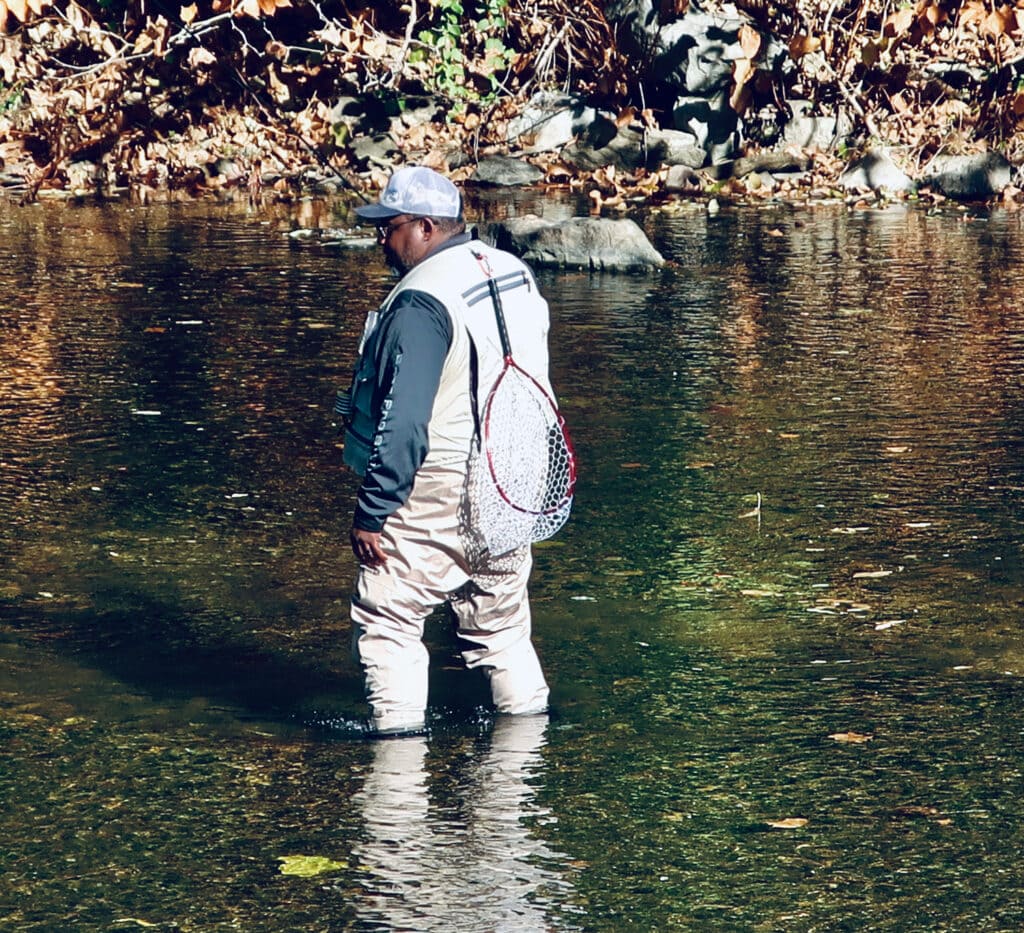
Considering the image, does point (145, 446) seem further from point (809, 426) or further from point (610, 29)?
point (610, 29)

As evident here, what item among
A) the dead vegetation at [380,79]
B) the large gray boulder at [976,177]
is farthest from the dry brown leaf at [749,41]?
the large gray boulder at [976,177]

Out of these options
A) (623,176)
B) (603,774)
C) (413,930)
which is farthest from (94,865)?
(623,176)

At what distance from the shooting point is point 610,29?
22141 millimetres

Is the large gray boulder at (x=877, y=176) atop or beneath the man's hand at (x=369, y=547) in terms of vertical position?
atop

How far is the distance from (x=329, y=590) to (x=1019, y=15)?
15806mm

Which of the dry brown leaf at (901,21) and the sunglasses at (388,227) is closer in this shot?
the sunglasses at (388,227)

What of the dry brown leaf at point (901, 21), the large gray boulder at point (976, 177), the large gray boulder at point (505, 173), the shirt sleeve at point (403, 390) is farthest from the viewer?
the large gray boulder at point (505, 173)

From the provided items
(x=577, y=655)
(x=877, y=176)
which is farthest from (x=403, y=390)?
(x=877, y=176)

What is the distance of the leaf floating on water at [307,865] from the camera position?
14.4 feet

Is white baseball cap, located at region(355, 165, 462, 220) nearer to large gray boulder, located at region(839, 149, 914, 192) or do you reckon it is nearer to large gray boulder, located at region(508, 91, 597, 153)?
large gray boulder, located at region(839, 149, 914, 192)

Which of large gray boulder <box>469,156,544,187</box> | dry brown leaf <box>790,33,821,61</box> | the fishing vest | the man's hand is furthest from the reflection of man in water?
dry brown leaf <box>790,33,821,61</box>

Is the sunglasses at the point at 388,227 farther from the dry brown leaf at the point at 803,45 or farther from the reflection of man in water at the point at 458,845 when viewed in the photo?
the dry brown leaf at the point at 803,45

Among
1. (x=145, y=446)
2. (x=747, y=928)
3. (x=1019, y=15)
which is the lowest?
(x=747, y=928)

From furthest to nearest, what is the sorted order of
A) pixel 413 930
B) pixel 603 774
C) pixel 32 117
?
pixel 32 117
pixel 603 774
pixel 413 930
